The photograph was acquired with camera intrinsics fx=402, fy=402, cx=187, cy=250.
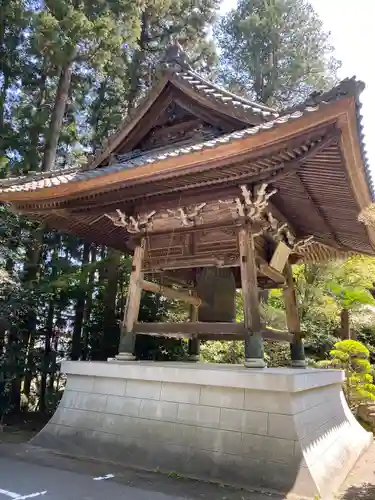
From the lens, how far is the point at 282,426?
4.56 m

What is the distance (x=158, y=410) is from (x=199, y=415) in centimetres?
64

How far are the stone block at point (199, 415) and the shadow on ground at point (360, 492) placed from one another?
5.25 ft

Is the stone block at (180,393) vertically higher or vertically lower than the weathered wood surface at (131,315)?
lower

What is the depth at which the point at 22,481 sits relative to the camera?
435cm

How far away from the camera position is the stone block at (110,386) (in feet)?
19.2

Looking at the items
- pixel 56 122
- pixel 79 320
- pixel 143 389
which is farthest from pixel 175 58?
pixel 79 320

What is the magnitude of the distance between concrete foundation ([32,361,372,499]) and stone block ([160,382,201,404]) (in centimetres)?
1

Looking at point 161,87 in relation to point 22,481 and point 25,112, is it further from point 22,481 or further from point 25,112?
point 25,112

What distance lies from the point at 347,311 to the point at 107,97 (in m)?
11.8

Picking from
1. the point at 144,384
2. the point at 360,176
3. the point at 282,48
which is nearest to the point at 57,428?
the point at 144,384

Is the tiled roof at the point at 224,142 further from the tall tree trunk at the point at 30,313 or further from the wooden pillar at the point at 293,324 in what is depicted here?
the tall tree trunk at the point at 30,313

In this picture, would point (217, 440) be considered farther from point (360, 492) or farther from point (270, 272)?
point (270, 272)

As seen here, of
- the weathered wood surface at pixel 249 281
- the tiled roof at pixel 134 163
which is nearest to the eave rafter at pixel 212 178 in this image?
the tiled roof at pixel 134 163

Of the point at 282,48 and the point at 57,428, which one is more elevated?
the point at 282,48
